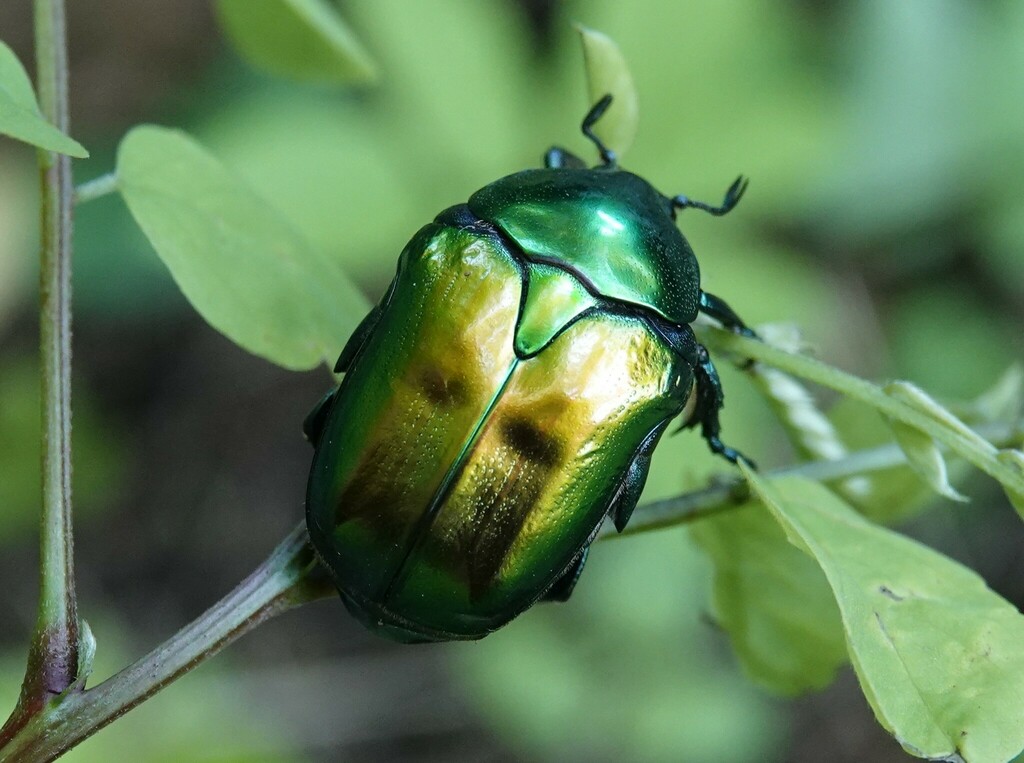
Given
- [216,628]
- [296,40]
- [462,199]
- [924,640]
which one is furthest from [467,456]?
[462,199]

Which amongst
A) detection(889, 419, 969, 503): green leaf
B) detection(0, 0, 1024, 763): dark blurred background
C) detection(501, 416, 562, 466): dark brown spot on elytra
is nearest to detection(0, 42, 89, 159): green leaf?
detection(501, 416, 562, 466): dark brown spot on elytra

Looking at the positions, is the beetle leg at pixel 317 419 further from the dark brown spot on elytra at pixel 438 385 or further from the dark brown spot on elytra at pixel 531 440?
the dark brown spot on elytra at pixel 531 440

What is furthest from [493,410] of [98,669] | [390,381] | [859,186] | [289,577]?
[859,186]

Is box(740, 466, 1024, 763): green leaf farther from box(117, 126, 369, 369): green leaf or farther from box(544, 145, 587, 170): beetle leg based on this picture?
box(544, 145, 587, 170): beetle leg

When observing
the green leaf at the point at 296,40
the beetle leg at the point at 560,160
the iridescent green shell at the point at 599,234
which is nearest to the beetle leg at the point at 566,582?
the iridescent green shell at the point at 599,234

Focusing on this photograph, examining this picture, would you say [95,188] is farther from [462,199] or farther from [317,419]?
[462,199]
